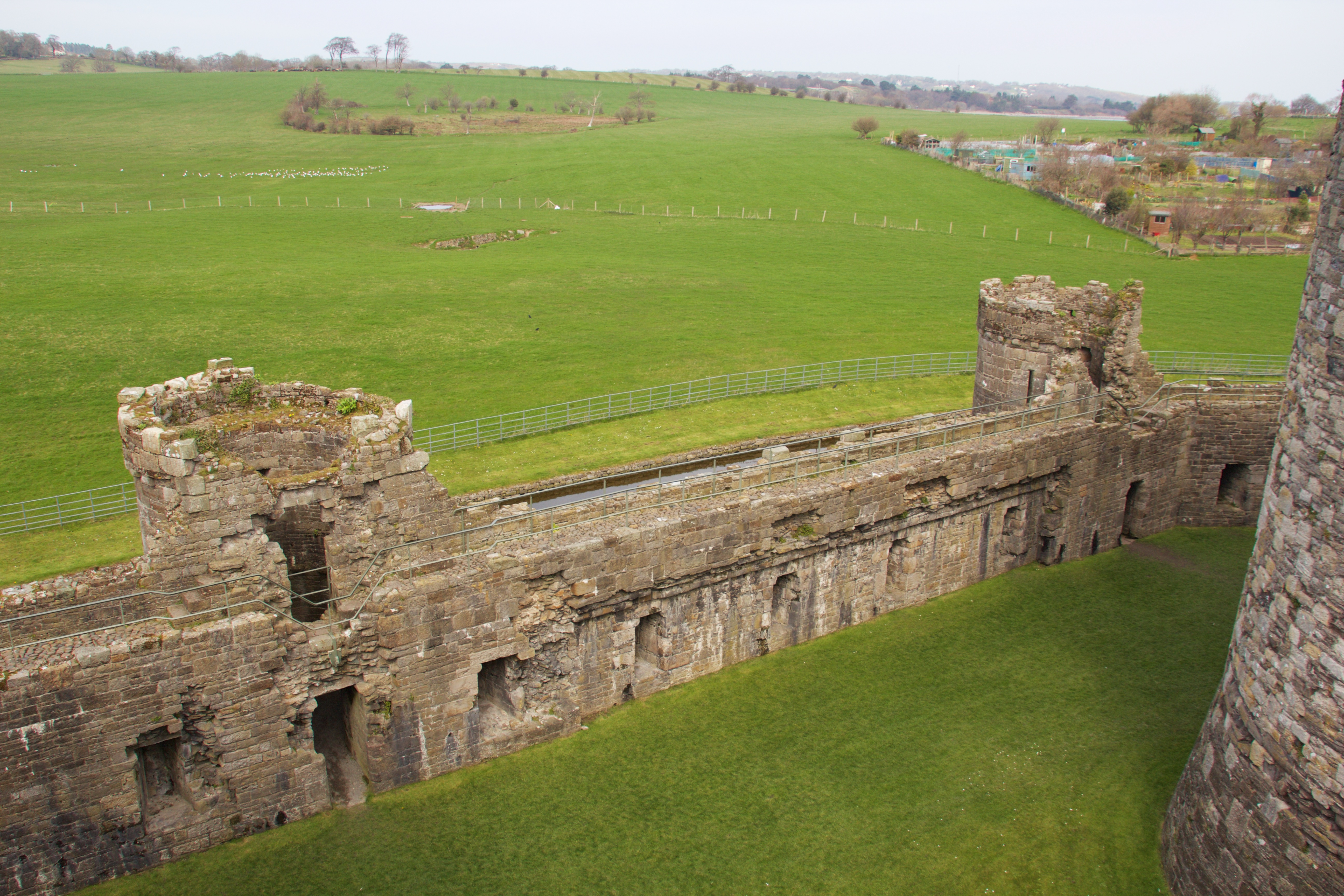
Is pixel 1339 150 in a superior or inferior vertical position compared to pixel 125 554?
superior

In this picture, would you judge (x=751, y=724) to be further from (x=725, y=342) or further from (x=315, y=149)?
(x=315, y=149)

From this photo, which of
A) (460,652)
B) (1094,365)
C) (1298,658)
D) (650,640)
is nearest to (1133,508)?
(1094,365)

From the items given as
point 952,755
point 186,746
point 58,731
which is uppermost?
point 58,731

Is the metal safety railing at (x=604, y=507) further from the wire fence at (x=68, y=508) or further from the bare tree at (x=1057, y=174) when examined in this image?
the bare tree at (x=1057, y=174)

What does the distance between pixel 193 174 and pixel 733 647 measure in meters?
73.4

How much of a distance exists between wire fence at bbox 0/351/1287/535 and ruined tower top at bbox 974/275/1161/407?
631cm

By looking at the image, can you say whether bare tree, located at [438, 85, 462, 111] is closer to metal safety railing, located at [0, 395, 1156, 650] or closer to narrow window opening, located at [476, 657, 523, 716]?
metal safety railing, located at [0, 395, 1156, 650]

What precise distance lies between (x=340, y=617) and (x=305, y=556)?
1840 millimetres

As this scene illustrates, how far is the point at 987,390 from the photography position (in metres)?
25.0

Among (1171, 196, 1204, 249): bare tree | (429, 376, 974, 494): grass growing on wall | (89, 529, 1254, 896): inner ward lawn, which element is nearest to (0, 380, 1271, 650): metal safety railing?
(429, 376, 974, 494): grass growing on wall

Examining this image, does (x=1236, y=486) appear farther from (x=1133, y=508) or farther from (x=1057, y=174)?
(x=1057, y=174)

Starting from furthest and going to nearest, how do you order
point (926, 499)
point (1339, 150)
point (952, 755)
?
point (926, 499) → point (952, 755) → point (1339, 150)

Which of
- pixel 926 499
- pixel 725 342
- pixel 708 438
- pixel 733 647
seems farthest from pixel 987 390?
pixel 725 342

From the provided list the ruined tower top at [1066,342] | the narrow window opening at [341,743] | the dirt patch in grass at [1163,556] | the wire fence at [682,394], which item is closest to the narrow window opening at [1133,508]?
the dirt patch in grass at [1163,556]
